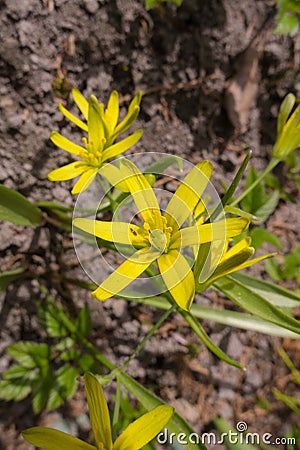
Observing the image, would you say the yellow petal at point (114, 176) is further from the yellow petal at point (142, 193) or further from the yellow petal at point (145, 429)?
the yellow petal at point (145, 429)

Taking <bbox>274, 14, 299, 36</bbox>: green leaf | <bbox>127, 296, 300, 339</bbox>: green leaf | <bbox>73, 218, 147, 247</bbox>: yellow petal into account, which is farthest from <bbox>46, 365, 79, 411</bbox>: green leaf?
<bbox>274, 14, 299, 36</bbox>: green leaf

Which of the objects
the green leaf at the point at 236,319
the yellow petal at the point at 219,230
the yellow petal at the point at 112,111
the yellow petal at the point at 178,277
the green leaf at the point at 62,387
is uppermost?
the yellow petal at the point at 112,111

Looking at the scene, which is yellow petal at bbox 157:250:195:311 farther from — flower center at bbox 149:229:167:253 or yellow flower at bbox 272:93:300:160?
yellow flower at bbox 272:93:300:160

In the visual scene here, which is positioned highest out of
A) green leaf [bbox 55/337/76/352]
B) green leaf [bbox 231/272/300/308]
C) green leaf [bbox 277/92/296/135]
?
green leaf [bbox 277/92/296/135]

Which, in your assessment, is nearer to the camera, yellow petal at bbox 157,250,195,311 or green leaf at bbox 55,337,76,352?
yellow petal at bbox 157,250,195,311

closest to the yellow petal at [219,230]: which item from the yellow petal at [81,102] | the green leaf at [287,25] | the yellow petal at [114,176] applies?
the yellow petal at [114,176]

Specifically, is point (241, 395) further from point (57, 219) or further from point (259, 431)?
point (57, 219)
